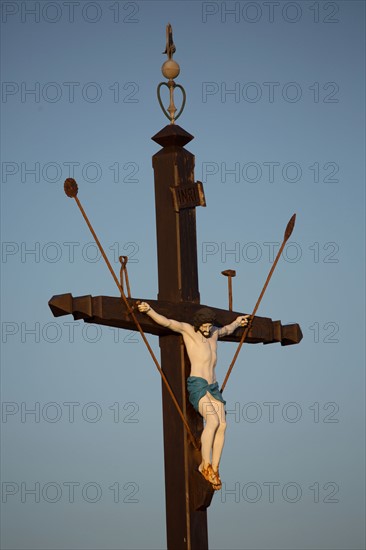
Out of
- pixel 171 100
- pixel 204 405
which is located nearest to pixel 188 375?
pixel 204 405

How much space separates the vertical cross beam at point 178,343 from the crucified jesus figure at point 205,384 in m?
0.06

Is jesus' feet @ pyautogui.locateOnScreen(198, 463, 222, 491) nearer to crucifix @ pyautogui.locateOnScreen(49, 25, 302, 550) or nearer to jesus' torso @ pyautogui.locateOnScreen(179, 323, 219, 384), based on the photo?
crucifix @ pyautogui.locateOnScreen(49, 25, 302, 550)

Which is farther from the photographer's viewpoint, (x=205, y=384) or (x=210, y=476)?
(x=205, y=384)

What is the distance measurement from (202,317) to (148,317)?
0.35 m

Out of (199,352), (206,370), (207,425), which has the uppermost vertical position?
(199,352)

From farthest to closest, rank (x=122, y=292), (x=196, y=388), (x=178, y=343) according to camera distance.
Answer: (x=178, y=343) < (x=196, y=388) < (x=122, y=292)

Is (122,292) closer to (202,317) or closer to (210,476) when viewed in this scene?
(202,317)

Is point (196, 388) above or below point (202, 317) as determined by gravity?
below

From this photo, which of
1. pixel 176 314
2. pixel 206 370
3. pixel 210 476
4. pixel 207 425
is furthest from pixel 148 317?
pixel 210 476

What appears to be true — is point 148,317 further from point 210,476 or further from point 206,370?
point 210,476

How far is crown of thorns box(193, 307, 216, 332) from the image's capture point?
979 cm

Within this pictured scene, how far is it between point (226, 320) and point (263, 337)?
1.18 feet

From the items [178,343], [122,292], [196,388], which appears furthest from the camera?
[178,343]

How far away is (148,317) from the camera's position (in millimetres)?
9664
